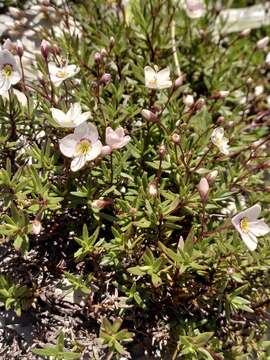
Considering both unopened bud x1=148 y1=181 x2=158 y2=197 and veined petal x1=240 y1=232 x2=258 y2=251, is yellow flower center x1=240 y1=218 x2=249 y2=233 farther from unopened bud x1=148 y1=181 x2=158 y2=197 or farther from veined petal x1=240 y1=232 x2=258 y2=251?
unopened bud x1=148 y1=181 x2=158 y2=197

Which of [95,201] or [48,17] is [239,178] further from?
[48,17]

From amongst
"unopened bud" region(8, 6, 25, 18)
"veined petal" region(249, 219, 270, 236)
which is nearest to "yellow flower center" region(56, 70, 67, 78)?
"unopened bud" region(8, 6, 25, 18)

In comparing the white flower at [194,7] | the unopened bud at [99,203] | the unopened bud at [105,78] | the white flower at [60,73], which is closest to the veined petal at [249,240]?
the unopened bud at [99,203]

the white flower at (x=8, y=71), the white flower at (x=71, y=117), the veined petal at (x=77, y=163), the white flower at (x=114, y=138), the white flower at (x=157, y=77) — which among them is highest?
the white flower at (x=8, y=71)

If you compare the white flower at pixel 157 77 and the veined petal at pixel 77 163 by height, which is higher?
the white flower at pixel 157 77

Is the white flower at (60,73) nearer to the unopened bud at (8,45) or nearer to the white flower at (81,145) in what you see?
the unopened bud at (8,45)

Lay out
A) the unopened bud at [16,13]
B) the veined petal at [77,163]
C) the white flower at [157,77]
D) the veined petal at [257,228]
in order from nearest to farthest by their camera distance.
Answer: the veined petal at [257,228]
the veined petal at [77,163]
the white flower at [157,77]
the unopened bud at [16,13]

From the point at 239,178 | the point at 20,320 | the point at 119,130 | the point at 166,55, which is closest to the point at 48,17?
the point at 166,55
